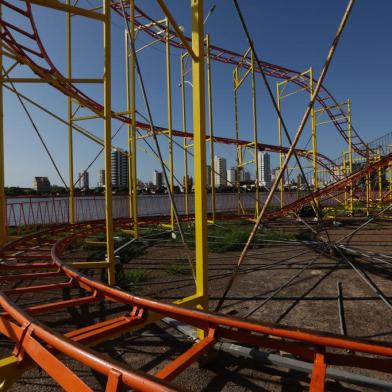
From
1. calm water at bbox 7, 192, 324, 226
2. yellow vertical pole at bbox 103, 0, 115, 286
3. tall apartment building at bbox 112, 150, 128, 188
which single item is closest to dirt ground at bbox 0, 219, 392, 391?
yellow vertical pole at bbox 103, 0, 115, 286

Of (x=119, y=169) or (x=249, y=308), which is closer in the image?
(x=249, y=308)

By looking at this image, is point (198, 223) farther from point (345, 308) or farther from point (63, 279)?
point (63, 279)

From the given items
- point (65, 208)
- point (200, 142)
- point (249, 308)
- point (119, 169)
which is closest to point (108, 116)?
point (200, 142)

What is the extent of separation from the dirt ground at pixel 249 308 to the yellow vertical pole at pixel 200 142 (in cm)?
67

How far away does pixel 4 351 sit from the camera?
2.87m

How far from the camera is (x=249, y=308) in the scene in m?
3.80

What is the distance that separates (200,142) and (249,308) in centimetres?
231

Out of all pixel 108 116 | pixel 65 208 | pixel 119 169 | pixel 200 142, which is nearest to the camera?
pixel 200 142

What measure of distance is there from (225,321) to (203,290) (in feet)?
3.12

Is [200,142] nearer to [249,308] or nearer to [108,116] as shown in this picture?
[108,116]

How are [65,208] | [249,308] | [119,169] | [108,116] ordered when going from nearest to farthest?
[249,308]
[108,116]
[65,208]
[119,169]

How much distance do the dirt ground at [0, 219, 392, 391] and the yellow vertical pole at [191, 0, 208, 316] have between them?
67 centimetres

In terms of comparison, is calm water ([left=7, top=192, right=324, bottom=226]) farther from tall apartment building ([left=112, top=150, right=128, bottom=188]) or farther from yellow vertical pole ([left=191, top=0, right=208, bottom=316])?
tall apartment building ([left=112, top=150, right=128, bottom=188])

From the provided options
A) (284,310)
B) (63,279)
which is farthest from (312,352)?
(63,279)
